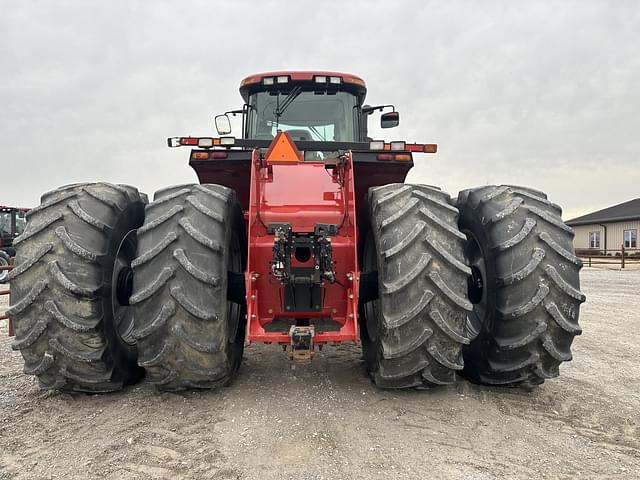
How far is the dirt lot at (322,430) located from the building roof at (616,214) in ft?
104

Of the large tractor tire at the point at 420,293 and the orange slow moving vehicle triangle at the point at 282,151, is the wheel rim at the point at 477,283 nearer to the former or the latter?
the large tractor tire at the point at 420,293

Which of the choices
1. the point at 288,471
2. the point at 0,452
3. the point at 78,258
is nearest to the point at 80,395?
the point at 0,452

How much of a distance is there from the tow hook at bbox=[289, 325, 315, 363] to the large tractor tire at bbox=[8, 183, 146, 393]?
131cm

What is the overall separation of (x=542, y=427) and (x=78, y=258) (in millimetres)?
3224

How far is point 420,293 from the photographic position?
3131 mm

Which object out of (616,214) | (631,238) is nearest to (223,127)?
(631,238)

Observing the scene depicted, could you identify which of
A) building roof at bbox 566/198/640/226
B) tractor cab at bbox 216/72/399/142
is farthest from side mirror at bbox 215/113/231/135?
building roof at bbox 566/198/640/226

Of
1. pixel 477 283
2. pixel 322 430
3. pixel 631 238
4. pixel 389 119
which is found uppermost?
pixel 389 119

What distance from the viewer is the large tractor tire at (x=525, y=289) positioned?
3367 mm

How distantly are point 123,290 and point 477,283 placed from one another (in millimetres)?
2849

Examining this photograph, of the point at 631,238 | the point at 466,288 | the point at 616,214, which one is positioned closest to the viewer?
the point at 466,288

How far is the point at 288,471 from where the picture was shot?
257 cm

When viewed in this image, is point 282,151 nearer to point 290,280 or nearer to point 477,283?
point 290,280

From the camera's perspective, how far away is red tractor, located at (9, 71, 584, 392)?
10.3ft
